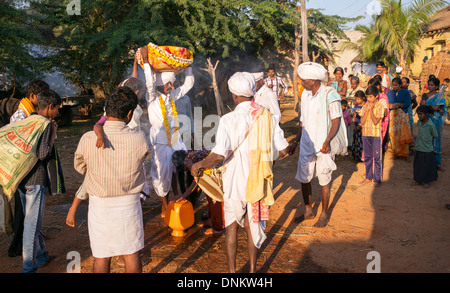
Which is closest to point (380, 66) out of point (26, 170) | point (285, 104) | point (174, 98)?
point (174, 98)

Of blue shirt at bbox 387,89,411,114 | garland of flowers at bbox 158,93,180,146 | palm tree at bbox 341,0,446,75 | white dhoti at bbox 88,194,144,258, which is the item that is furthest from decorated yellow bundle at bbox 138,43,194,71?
palm tree at bbox 341,0,446,75

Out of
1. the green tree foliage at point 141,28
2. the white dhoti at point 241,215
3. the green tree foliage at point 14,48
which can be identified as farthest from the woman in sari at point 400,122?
the green tree foliage at point 14,48

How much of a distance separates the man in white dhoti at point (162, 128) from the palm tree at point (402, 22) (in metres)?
17.7

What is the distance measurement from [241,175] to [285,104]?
18.3 metres

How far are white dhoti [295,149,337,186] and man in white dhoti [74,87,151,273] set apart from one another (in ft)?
8.78

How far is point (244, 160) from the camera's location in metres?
3.52

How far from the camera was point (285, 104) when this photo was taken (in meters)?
21.4

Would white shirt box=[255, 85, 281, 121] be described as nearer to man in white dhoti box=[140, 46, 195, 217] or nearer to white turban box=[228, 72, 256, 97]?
man in white dhoti box=[140, 46, 195, 217]

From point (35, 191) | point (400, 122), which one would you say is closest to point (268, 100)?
point (35, 191)

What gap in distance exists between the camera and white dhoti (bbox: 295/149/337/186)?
489 cm

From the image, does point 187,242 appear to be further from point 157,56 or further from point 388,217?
point 388,217

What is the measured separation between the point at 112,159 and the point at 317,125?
2.91 m

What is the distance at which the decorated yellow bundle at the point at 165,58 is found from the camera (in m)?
4.73

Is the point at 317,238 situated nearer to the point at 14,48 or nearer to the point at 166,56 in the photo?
the point at 166,56
